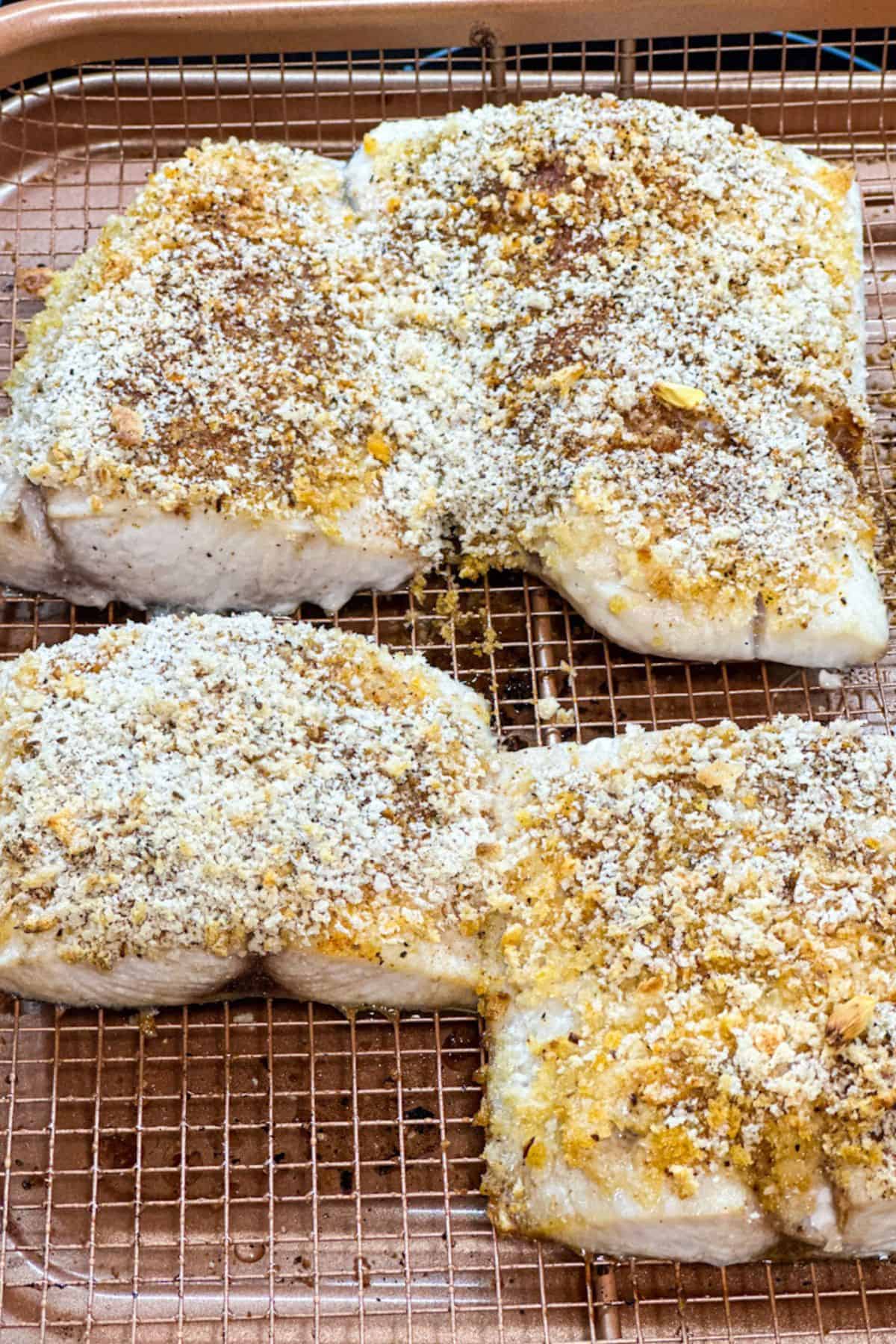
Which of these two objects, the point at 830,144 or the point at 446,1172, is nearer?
the point at 446,1172

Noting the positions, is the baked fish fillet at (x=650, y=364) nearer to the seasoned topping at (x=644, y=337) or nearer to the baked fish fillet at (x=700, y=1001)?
the seasoned topping at (x=644, y=337)

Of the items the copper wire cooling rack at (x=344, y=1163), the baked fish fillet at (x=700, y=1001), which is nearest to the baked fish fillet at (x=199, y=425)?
the copper wire cooling rack at (x=344, y=1163)

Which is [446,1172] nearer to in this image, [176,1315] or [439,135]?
[176,1315]

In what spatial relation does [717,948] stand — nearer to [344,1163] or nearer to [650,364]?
[344,1163]

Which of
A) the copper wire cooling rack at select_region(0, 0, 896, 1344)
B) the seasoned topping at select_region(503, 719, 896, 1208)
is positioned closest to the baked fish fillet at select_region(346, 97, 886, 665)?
the copper wire cooling rack at select_region(0, 0, 896, 1344)

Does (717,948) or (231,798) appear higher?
(231,798)

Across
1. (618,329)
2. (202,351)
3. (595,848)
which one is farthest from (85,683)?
(618,329)

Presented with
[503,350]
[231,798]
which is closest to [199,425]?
[503,350]
